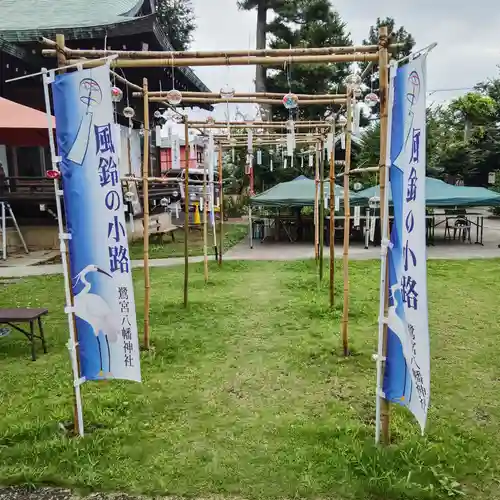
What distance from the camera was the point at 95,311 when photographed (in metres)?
3.29

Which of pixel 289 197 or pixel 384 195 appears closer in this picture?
pixel 384 195

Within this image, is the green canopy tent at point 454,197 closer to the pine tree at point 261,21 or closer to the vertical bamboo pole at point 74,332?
the pine tree at point 261,21

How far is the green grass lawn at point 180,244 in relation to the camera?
12242 millimetres

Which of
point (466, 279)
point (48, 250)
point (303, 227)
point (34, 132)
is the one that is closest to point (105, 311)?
point (34, 132)

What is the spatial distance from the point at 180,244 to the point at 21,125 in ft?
25.7

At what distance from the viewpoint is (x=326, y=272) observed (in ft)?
31.0

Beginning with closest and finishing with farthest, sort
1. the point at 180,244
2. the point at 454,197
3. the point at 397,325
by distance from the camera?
the point at 397,325 → the point at 454,197 → the point at 180,244

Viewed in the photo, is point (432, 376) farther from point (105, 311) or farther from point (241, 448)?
point (105, 311)

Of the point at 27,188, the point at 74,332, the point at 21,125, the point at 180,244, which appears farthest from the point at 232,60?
the point at 180,244

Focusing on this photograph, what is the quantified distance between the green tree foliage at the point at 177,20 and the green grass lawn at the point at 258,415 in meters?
21.5

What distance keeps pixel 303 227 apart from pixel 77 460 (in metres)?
13.0

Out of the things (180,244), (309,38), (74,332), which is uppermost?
(309,38)

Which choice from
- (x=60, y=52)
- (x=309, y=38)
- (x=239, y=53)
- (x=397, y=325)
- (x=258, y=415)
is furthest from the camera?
(x=309, y=38)

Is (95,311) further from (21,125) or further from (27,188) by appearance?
(27,188)
